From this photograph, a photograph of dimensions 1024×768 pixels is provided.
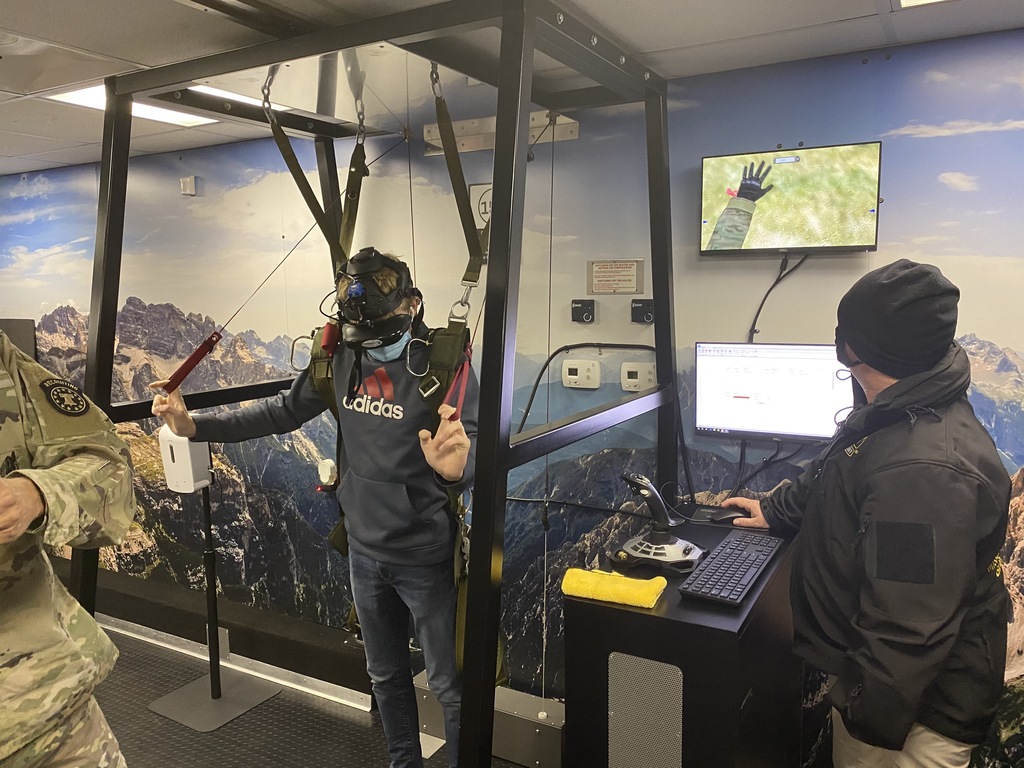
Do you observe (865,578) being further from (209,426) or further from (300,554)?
(300,554)

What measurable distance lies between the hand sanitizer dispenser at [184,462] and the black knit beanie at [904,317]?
2269 mm

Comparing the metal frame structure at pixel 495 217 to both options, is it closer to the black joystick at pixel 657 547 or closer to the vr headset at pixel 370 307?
the black joystick at pixel 657 547

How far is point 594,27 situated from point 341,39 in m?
0.65

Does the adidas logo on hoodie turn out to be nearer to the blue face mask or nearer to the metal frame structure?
the blue face mask

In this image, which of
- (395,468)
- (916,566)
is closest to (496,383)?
(395,468)

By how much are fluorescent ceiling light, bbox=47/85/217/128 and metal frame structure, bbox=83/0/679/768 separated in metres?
0.37

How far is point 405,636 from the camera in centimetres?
221

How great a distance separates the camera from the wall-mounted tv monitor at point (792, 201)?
87.1 inches

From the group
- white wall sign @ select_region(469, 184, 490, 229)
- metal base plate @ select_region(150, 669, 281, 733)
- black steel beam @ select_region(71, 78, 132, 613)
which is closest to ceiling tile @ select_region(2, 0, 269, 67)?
black steel beam @ select_region(71, 78, 132, 613)

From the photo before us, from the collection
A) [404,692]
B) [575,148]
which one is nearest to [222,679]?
[404,692]

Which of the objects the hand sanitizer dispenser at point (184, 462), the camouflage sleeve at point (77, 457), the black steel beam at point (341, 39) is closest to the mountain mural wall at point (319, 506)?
the hand sanitizer dispenser at point (184, 462)

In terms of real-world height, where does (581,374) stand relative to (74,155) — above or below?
below

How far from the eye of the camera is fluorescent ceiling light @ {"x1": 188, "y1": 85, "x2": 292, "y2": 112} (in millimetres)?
2325

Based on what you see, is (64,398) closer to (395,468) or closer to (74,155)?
(395,468)
